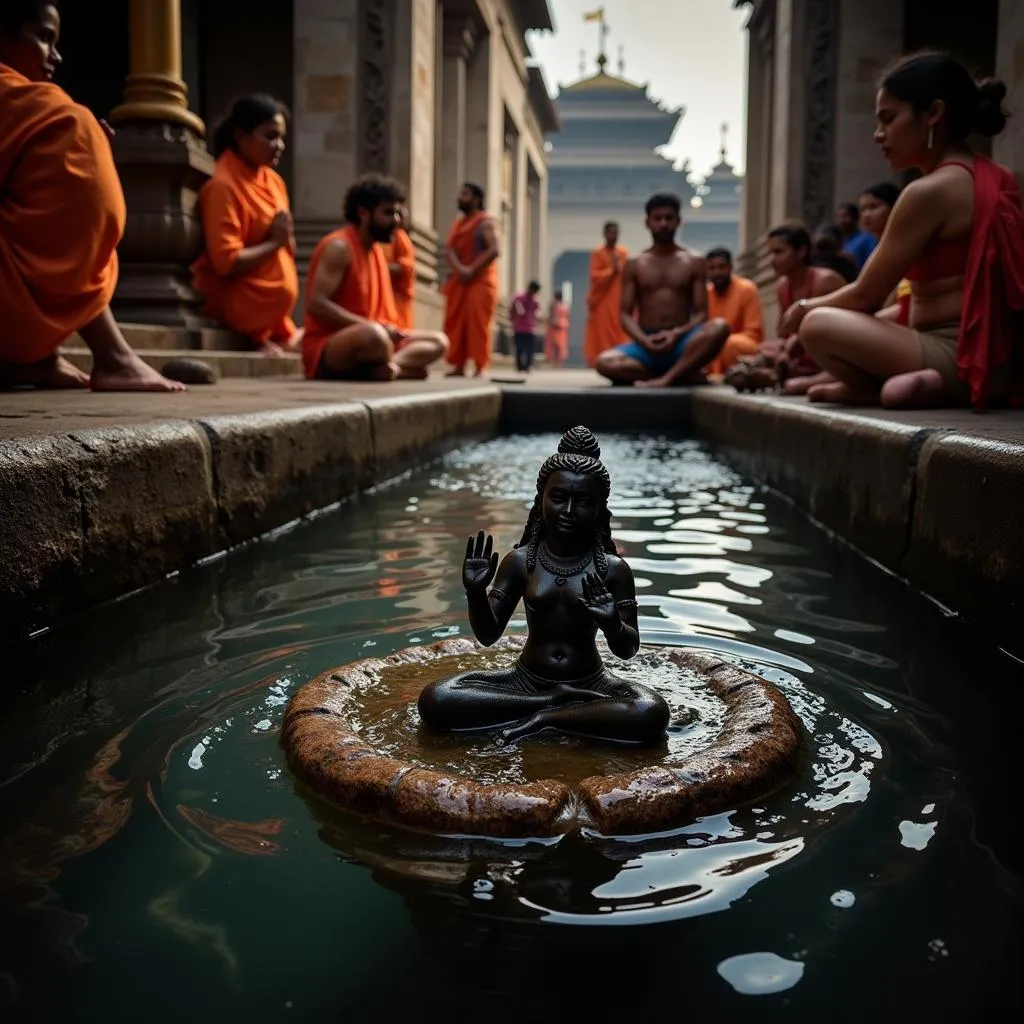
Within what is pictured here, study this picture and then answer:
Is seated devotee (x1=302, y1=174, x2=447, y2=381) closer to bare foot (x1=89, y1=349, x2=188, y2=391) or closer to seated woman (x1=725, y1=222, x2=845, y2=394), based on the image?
seated woman (x1=725, y1=222, x2=845, y2=394)

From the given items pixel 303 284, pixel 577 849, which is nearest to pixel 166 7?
pixel 303 284

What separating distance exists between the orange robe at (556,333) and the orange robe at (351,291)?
22.2 metres

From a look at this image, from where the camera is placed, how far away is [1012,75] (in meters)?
5.52

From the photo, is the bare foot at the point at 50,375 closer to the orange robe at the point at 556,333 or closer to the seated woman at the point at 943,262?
the seated woman at the point at 943,262

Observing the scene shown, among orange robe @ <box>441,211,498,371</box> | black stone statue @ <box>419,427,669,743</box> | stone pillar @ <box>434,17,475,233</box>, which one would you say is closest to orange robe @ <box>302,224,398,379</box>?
orange robe @ <box>441,211,498,371</box>

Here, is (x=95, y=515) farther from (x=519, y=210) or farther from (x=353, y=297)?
(x=519, y=210)

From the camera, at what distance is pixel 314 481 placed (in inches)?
157

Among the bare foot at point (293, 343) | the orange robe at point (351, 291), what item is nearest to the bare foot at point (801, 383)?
the orange robe at point (351, 291)

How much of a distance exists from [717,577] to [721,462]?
3279 millimetres

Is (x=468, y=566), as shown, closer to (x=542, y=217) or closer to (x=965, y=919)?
(x=965, y=919)

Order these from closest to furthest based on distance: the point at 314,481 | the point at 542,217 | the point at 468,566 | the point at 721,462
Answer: the point at 468,566
the point at 314,481
the point at 721,462
the point at 542,217

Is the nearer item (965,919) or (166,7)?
(965,919)

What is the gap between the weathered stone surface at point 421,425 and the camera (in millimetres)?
4902

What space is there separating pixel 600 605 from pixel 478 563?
194mm
